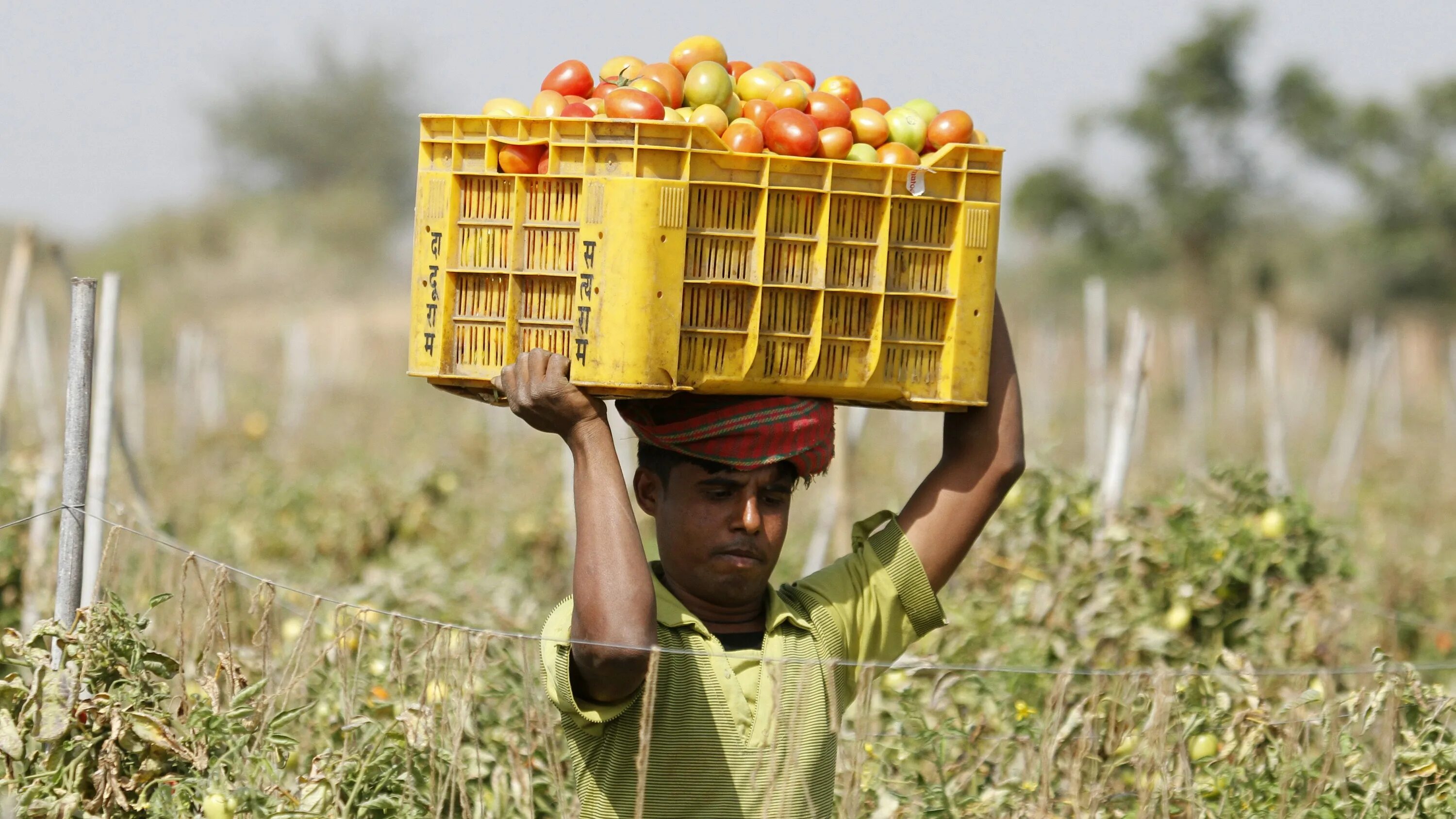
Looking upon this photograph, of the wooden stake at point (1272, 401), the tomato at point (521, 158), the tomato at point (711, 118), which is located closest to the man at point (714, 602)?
the tomato at point (521, 158)

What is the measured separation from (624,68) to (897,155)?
43cm

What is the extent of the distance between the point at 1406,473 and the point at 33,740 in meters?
10.3

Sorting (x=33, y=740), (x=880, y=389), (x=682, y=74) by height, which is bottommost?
(x=33, y=740)

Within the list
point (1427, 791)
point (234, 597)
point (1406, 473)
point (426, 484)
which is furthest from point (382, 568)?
point (1406, 473)

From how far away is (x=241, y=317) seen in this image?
26141mm

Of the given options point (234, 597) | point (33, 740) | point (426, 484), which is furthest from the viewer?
point (426, 484)

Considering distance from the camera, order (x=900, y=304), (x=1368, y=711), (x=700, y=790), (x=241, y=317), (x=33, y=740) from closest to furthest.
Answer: (x=33, y=740) → (x=700, y=790) → (x=900, y=304) → (x=1368, y=711) → (x=241, y=317)

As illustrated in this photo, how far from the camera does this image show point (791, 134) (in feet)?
6.73

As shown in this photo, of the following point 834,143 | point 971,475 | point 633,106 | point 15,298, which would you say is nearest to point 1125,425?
point 971,475

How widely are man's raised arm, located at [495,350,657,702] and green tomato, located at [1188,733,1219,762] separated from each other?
3.66 ft

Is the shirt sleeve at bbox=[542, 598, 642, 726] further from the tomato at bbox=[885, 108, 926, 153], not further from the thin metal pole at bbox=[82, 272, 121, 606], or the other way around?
the thin metal pole at bbox=[82, 272, 121, 606]

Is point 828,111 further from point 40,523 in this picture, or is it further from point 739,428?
point 40,523

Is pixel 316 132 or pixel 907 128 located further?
pixel 316 132

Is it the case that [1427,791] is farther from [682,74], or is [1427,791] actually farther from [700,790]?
[682,74]
